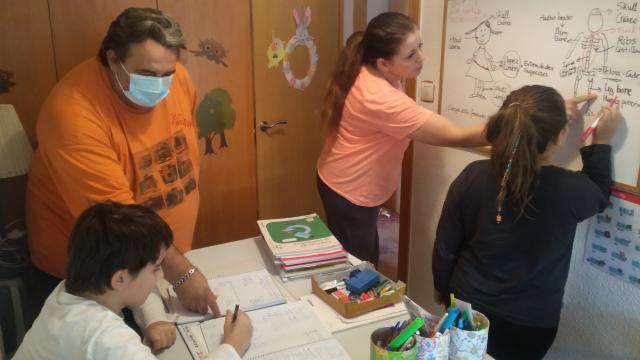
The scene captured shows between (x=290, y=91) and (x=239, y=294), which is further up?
(x=290, y=91)

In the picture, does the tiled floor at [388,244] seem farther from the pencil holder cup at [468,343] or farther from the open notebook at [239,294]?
A: the pencil holder cup at [468,343]

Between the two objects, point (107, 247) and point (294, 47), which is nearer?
point (107, 247)

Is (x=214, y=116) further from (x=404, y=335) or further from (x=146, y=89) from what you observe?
(x=404, y=335)

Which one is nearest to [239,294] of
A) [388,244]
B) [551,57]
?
[551,57]

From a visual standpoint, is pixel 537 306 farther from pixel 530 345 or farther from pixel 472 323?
pixel 472 323

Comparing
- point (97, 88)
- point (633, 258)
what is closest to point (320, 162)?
point (97, 88)

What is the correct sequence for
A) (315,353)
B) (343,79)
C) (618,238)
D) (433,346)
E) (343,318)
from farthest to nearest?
(343,79) < (618,238) < (343,318) < (315,353) < (433,346)

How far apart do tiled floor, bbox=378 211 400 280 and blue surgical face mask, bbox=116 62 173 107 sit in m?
1.94

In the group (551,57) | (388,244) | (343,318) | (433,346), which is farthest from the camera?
(388,244)

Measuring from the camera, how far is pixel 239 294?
1.47 m

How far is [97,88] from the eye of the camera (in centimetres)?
150

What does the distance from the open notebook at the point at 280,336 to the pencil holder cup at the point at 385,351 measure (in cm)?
15

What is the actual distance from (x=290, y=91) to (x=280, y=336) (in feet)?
6.29

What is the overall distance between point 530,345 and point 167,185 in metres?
Answer: 1.22
